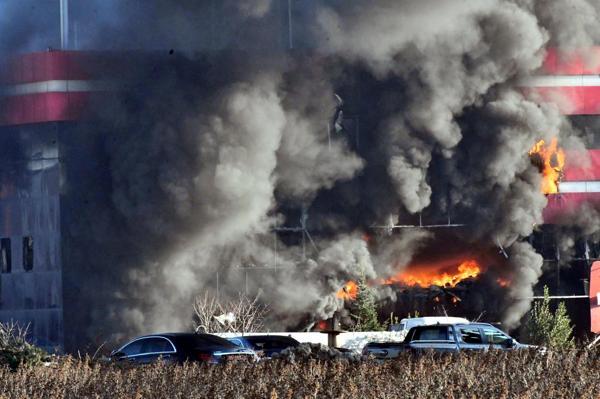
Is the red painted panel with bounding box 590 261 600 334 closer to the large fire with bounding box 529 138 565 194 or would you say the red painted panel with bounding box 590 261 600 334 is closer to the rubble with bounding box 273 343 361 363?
the large fire with bounding box 529 138 565 194

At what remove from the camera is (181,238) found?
49062 mm

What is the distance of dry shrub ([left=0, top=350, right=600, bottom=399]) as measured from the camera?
57.2 ft

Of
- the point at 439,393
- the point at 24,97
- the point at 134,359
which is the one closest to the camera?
the point at 439,393

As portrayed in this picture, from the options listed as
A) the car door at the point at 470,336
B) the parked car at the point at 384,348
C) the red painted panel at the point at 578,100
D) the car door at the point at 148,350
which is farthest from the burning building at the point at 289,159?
the car door at the point at 148,350

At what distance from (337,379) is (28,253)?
104ft

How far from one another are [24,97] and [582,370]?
33.1 meters

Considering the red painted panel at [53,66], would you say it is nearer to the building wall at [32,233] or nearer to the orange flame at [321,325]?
the building wall at [32,233]

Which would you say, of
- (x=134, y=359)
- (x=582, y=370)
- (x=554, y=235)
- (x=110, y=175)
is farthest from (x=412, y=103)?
(x=582, y=370)

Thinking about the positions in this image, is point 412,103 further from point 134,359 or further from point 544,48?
point 134,359

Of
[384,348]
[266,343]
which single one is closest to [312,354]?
[266,343]

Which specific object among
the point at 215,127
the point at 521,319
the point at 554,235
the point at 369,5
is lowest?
the point at 521,319

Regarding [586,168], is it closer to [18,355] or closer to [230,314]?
[230,314]

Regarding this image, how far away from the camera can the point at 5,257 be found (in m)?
49.8

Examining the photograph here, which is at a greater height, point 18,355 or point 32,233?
point 32,233
